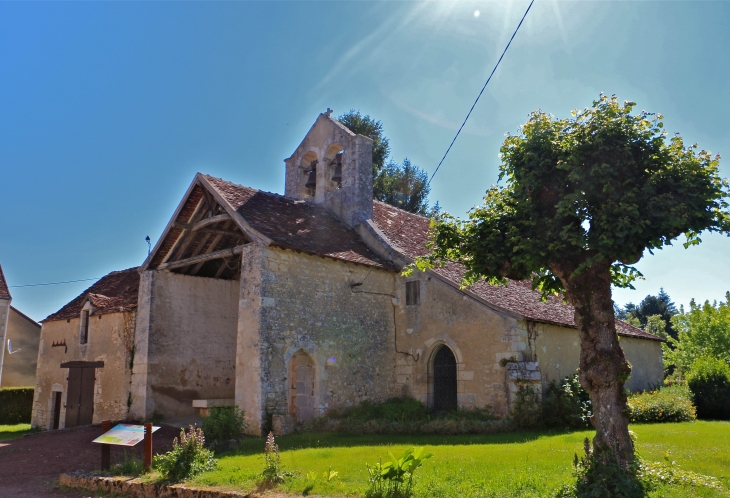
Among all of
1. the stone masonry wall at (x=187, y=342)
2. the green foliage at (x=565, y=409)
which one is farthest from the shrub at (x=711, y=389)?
the stone masonry wall at (x=187, y=342)

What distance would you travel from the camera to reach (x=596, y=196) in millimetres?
7910

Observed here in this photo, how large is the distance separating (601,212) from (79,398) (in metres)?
18.8

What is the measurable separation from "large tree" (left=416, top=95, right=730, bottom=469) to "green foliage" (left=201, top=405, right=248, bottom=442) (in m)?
6.88

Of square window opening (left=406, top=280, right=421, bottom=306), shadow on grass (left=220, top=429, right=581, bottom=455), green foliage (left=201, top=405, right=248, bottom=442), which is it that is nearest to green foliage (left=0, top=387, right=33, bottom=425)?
green foliage (left=201, top=405, right=248, bottom=442)

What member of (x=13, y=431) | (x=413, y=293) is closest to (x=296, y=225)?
(x=413, y=293)

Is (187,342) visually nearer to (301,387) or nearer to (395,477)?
(301,387)

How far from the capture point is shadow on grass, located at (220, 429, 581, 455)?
449 inches

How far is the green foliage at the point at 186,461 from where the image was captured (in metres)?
8.97

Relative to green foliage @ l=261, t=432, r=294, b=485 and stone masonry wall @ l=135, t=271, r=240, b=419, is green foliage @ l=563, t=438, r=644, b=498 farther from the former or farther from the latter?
stone masonry wall @ l=135, t=271, r=240, b=419

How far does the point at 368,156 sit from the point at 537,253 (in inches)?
435

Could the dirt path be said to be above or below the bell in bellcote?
below

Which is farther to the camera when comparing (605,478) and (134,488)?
(134,488)

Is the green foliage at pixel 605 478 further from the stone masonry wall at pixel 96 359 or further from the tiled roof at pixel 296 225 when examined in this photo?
the stone masonry wall at pixel 96 359

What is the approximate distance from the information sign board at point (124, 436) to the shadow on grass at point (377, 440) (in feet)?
7.04
